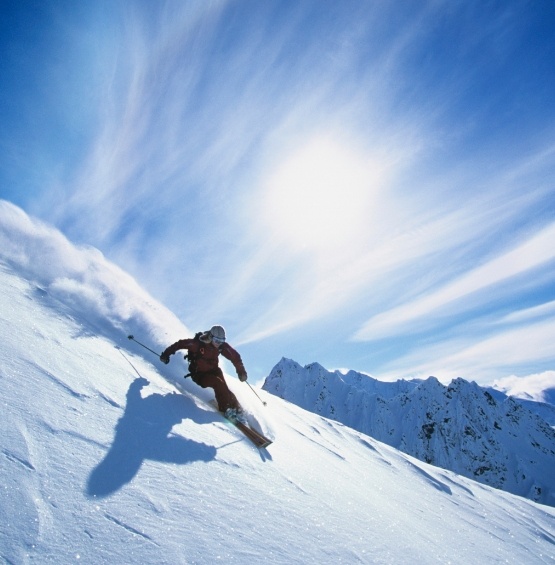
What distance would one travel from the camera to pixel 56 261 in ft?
32.0

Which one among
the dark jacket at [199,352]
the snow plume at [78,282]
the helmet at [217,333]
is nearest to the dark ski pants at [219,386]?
the dark jacket at [199,352]

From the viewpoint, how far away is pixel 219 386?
24.4 ft

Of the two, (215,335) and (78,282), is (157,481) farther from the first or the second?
(78,282)

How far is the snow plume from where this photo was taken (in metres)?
8.52

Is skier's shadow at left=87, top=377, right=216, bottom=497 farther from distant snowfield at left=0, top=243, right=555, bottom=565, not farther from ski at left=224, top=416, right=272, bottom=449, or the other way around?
ski at left=224, top=416, right=272, bottom=449

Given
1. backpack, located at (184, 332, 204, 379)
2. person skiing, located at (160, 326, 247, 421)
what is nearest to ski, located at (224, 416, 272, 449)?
person skiing, located at (160, 326, 247, 421)

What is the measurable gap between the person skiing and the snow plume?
1.32 m

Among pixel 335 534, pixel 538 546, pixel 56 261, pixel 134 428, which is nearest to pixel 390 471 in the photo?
pixel 538 546

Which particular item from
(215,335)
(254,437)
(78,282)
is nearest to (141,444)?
(254,437)

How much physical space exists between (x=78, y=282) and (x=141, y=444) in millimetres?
6857

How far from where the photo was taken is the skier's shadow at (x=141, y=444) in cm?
322

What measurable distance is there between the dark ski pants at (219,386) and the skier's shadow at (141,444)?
1.36 metres

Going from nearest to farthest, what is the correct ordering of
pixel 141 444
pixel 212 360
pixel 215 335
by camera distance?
1. pixel 141 444
2. pixel 212 360
3. pixel 215 335

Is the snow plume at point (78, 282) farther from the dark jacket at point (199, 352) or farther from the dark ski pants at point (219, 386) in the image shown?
the dark ski pants at point (219, 386)
